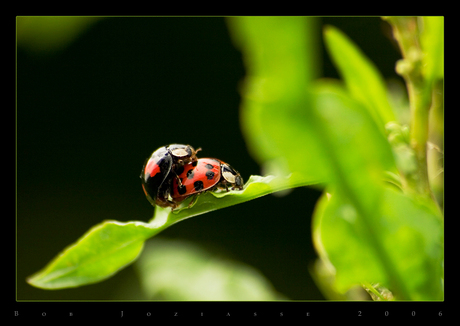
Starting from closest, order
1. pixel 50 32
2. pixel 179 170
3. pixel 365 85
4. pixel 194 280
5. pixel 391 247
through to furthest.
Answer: pixel 391 247 < pixel 365 85 < pixel 179 170 < pixel 194 280 < pixel 50 32

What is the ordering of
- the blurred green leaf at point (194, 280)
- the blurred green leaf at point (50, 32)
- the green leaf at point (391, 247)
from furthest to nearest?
the blurred green leaf at point (50, 32) < the blurred green leaf at point (194, 280) < the green leaf at point (391, 247)

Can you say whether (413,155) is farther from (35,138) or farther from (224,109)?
(35,138)

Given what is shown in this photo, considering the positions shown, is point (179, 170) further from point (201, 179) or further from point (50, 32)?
point (50, 32)

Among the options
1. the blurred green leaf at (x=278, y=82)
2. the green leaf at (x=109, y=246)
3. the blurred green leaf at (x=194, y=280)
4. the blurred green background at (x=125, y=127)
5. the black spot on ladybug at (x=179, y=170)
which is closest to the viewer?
the blurred green leaf at (x=278, y=82)

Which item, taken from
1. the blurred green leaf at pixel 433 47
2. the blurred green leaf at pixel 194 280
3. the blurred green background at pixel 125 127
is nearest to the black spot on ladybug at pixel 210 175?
the blurred green leaf at pixel 194 280

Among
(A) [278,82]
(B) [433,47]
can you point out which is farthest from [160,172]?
(A) [278,82]

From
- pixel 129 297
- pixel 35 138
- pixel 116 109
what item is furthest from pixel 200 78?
pixel 129 297

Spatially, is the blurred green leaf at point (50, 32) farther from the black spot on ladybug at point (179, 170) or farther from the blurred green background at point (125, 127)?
the black spot on ladybug at point (179, 170)
